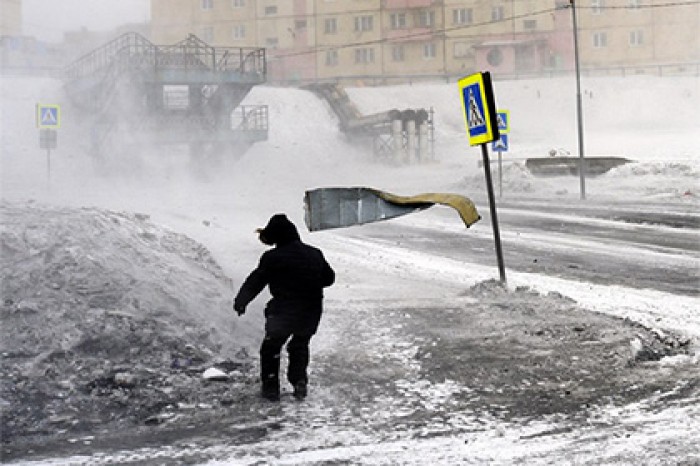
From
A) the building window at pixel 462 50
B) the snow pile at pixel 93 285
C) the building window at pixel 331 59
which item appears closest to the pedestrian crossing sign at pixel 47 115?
the snow pile at pixel 93 285

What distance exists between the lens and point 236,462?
4.95 metres

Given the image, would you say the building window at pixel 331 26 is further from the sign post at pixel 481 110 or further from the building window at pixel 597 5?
the sign post at pixel 481 110

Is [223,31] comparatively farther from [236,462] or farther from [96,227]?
[236,462]

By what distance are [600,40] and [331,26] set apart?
20563mm

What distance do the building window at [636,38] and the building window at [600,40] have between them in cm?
191

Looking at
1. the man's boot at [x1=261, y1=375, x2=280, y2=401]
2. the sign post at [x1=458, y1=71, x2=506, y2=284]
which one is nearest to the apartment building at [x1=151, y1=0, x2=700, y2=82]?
the sign post at [x1=458, y1=71, x2=506, y2=284]

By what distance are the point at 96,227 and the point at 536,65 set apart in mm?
57783

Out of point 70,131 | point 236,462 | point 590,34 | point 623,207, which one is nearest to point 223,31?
point 590,34

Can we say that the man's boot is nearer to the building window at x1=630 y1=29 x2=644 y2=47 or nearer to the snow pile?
the snow pile

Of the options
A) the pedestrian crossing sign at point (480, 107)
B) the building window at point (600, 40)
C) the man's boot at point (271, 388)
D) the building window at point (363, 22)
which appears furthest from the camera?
the building window at point (363, 22)

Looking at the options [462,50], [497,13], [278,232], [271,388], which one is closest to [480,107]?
[278,232]

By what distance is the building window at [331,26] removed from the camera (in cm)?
6788

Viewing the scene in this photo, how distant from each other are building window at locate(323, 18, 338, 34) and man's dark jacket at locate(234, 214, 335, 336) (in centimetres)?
6350

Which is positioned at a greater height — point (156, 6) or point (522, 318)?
point (156, 6)
